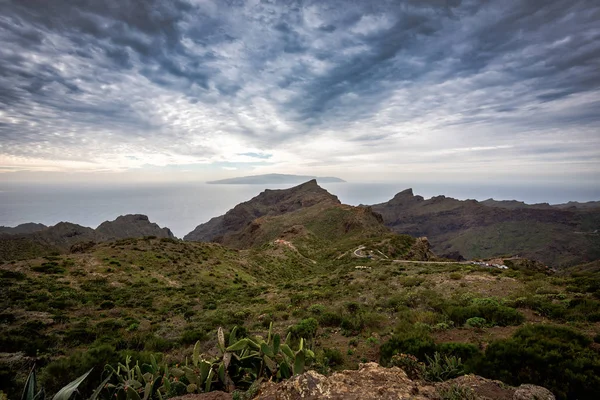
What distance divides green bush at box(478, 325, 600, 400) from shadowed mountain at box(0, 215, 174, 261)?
5702cm

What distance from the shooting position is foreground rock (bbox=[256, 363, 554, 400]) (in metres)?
4.46

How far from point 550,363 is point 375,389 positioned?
5071 millimetres

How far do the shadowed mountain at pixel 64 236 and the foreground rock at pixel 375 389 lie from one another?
54.5m

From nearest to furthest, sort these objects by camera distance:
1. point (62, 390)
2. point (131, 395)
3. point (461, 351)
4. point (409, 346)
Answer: point (62, 390)
point (131, 395)
point (461, 351)
point (409, 346)

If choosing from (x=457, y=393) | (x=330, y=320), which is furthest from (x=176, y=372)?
(x=330, y=320)

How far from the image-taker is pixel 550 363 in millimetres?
6168

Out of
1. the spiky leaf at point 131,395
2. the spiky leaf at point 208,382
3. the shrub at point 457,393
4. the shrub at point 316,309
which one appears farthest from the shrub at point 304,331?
the spiky leaf at point 131,395

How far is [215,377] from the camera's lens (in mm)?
5672

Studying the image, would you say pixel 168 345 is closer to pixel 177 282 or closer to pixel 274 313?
pixel 274 313

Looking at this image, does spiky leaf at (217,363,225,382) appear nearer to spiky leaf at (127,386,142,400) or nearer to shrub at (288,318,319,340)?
spiky leaf at (127,386,142,400)

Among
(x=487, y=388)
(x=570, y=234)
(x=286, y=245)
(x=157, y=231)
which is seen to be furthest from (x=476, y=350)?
(x=570, y=234)

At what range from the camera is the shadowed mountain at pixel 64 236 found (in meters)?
64.4

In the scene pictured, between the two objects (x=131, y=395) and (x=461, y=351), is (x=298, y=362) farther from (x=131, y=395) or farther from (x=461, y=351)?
(x=461, y=351)

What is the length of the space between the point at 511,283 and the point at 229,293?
80.4 feet
